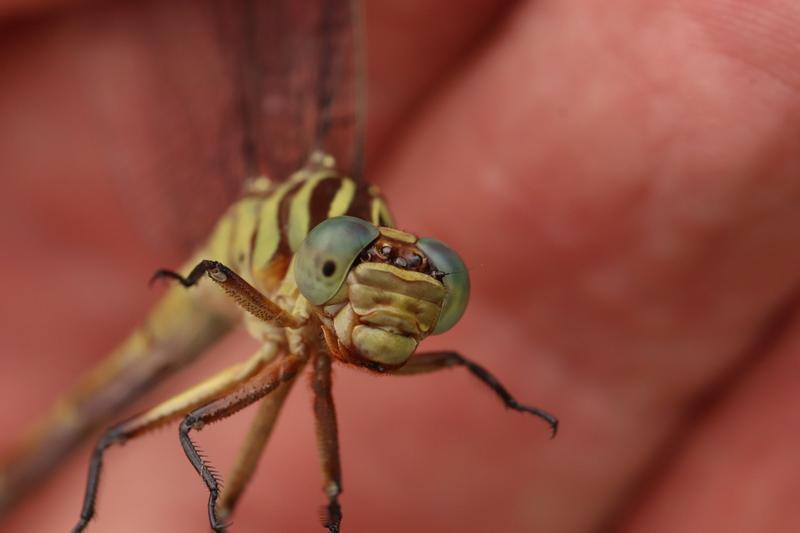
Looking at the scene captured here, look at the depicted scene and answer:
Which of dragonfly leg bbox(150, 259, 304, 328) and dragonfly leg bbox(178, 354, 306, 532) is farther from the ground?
dragonfly leg bbox(150, 259, 304, 328)

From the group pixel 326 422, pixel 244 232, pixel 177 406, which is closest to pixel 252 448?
pixel 177 406

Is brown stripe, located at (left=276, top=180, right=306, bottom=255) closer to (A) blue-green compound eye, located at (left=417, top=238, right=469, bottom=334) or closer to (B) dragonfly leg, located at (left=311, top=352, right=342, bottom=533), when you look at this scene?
(B) dragonfly leg, located at (left=311, top=352, right=342, bottom=533)

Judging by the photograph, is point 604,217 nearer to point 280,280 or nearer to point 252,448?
point 280,280

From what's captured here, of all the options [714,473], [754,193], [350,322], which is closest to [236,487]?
[350,322]

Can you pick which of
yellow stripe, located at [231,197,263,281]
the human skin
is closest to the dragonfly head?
yellow stripe, located at [231,197,263,281]

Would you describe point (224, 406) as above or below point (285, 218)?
below

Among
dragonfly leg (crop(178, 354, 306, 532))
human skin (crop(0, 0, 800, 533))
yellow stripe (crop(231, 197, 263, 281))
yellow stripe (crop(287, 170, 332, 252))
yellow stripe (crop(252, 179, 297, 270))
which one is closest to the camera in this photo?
dragonfly leg (crop(178, 354, 306, 532))

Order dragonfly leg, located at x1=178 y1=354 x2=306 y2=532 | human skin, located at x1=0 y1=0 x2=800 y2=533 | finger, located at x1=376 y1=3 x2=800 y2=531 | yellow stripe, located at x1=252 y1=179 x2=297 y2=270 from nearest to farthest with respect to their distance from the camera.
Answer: dragonfly leg, located at x1=178 y1=354 x2=306 y2=532 → yellow stripe, located at x1=252 y1=179 x2=297 y2=270 → finger, located at x1=376 y1=3 x2=800 y2=531 → human skin, located at x1=0 y1=0 x2=800 y2=533
